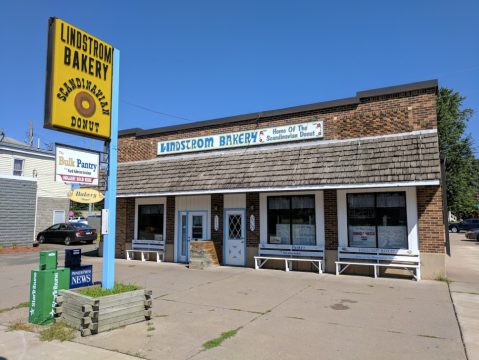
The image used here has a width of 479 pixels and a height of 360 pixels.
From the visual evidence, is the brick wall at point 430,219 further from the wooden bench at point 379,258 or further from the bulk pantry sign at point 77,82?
the bulk pantry sign at point 77,82

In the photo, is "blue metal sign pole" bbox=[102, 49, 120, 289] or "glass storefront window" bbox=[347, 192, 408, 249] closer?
"blue metal sign pole" bbox=[102, 49, 120, 289]

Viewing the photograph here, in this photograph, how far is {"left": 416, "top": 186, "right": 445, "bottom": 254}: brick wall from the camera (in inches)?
417

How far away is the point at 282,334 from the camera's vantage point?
606 centimetres

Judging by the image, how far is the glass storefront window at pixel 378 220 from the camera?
1129 centimetres

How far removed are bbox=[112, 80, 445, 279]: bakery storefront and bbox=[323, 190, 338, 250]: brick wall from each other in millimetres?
34

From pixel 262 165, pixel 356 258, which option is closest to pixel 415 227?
pixel 356 258

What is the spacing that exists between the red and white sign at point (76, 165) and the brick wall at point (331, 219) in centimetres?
778

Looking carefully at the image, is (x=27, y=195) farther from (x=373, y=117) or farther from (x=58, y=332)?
(x=373, y=117)

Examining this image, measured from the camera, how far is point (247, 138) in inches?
563

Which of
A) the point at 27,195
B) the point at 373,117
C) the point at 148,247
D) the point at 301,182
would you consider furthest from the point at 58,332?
the point at 27,195

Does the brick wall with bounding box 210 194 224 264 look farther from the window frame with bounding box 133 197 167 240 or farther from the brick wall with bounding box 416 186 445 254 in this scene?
the brick wall with bounding box 416 186 445 254

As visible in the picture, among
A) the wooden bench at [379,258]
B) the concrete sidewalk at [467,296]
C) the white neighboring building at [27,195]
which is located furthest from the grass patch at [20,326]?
the white neighboring building at [27,195]

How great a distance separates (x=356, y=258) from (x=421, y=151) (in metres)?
3.89

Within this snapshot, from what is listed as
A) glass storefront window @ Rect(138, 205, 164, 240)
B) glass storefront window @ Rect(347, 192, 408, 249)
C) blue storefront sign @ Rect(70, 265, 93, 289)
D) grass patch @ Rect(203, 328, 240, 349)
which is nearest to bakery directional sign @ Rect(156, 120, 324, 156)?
glass storefront window @ Rect(138, 205, 164, 240)
